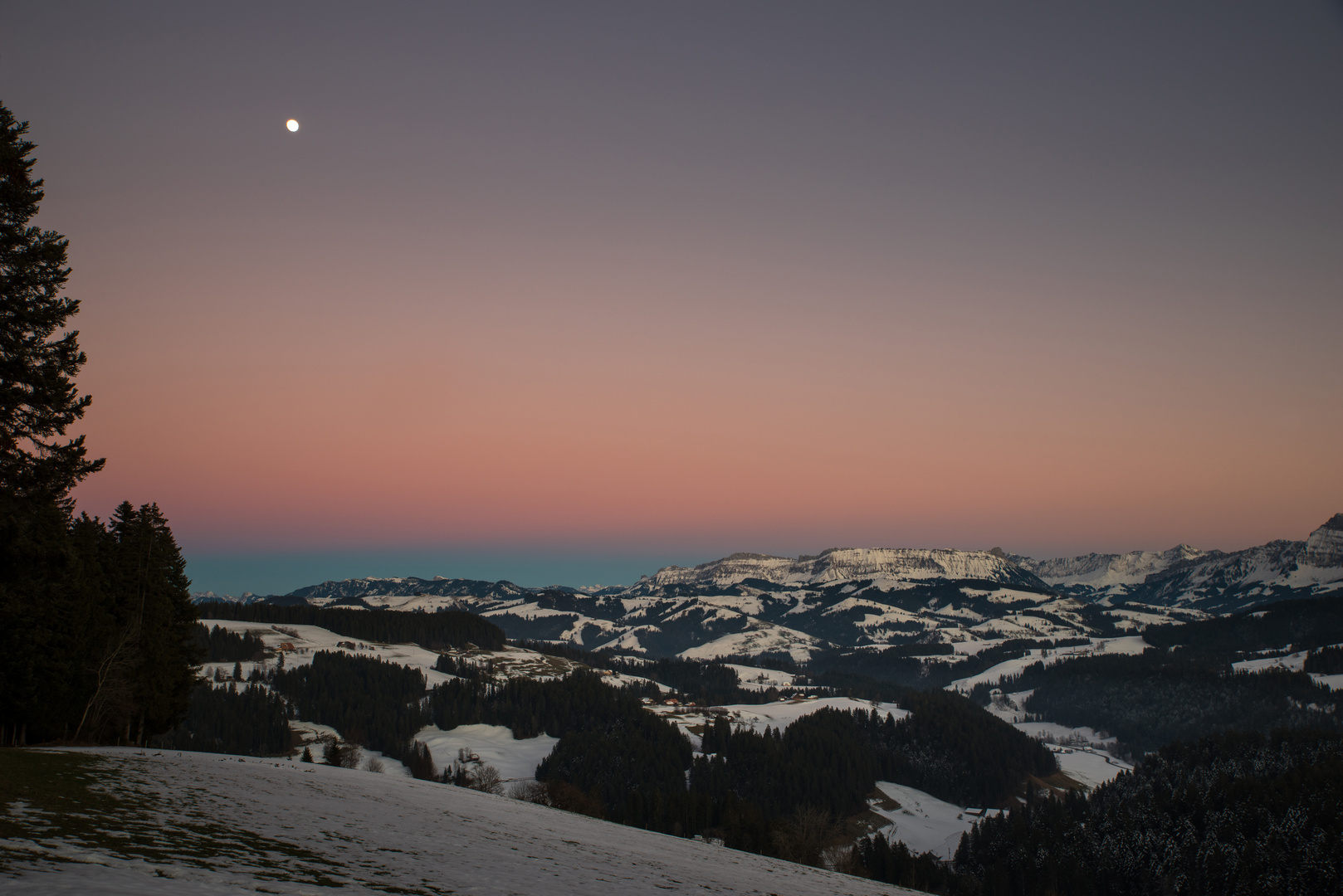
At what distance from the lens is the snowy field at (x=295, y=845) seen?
18797 millimetres

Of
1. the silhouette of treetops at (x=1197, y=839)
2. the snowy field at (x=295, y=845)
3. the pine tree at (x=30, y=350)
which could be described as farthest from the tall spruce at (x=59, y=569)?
the silhouette of treetops at (x=1197, y=839)

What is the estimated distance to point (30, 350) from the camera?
3162 centimetres

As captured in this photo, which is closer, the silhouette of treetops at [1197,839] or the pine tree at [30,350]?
the pine tree at [30,350]

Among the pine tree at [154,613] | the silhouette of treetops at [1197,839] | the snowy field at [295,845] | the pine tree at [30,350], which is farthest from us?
the silhouette of treetops at [1197,839]

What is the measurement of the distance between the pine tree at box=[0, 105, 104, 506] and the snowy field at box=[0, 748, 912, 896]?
44.8ft

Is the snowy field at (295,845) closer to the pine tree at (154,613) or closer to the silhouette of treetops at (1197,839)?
the pine tree at (154,613)

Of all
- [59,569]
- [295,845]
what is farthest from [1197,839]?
[59,569]

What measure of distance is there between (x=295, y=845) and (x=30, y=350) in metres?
24.5

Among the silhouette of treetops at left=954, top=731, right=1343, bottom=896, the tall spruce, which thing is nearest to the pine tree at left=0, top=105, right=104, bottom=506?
the tall spruce

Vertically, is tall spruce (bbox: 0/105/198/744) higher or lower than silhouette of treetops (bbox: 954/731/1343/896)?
higher

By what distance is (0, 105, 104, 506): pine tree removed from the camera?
31219 millimetres

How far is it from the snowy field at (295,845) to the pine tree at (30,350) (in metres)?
13.7

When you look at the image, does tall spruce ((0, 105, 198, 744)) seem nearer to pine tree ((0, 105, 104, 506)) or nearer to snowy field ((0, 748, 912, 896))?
pine tree ((0, 105, 104, 506))

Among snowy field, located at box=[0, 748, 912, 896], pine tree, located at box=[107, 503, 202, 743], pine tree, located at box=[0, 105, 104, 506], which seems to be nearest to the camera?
snowy field, located at box=[0, 748, 912, 896]
